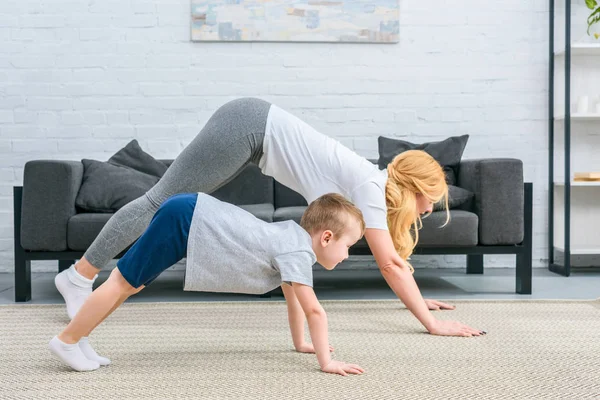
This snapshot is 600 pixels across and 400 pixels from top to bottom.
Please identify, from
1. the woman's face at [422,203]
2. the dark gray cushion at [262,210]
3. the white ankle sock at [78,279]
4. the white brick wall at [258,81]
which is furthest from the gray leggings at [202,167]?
the white brick wall at [258,81]

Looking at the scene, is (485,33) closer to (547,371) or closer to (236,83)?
(236,83)

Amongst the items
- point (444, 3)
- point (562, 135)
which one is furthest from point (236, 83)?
point (562, 135)

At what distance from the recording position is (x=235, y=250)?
1.65 meters

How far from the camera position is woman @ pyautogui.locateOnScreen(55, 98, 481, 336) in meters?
2.06

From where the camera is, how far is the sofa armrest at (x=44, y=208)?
2963 millimetres

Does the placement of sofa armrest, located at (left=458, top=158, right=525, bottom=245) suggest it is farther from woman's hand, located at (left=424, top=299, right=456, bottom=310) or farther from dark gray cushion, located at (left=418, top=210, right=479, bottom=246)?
woman's hand, located at (left=424, top=299, right=456, bottom=310)

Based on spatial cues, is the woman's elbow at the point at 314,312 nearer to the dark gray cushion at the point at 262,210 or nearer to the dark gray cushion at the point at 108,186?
the dark gray cushion at the point at 262,210

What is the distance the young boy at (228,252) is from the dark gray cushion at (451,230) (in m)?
1.40

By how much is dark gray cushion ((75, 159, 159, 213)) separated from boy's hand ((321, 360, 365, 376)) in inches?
68.7

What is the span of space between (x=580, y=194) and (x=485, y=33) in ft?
3.75

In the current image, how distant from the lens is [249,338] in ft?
7.15

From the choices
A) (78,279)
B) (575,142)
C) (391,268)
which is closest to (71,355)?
(78,279)

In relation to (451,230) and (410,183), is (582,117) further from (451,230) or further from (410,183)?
(410,183)

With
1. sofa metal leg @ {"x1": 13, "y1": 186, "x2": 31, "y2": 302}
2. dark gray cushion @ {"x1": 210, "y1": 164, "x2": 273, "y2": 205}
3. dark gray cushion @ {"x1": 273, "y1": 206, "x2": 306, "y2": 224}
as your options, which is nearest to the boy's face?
dark gray cushion @ {"x1": 273, "y1": 206, "x2": 306, "y2": 224}
